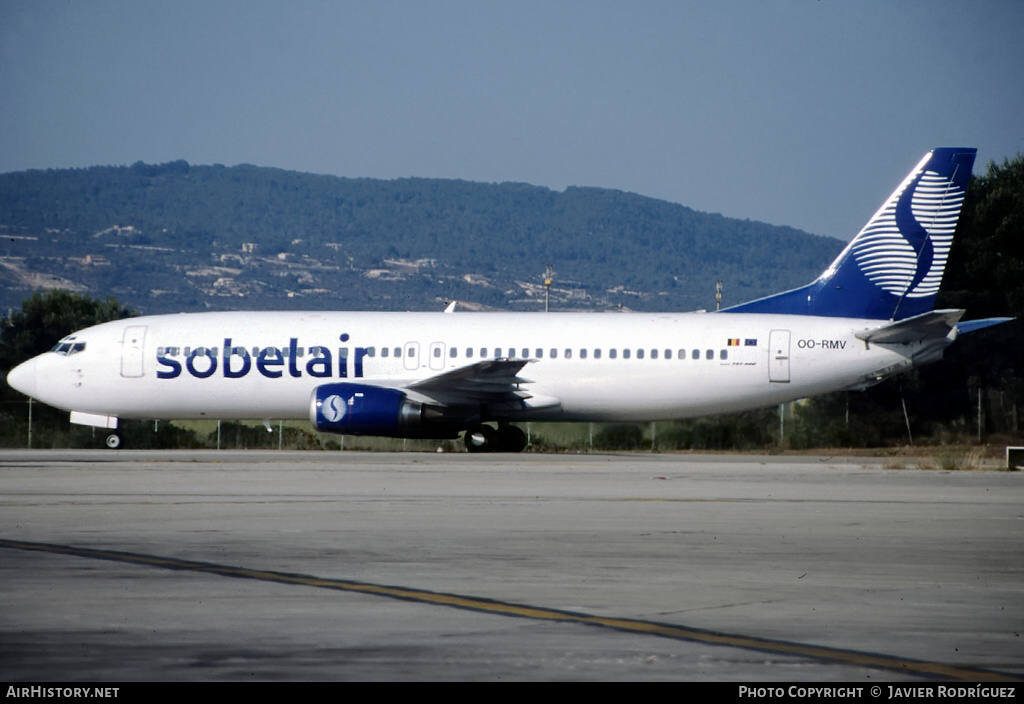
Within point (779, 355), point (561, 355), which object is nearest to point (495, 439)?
point (561, 355)

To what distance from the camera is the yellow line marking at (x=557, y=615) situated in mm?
6676

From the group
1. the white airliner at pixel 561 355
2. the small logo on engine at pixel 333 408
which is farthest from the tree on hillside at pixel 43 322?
the small logo on engine at pixel 333 408

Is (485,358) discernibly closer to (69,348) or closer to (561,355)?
(561,355)

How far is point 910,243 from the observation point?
103 feet

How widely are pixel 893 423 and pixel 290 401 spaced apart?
17.3 metres

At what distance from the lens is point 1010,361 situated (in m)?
49.2

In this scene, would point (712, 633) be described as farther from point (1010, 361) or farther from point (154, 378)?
point (1010, 361)

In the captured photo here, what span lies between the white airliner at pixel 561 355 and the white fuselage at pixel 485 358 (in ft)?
0.11

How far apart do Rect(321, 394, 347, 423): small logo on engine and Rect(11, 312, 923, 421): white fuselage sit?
7.95ft

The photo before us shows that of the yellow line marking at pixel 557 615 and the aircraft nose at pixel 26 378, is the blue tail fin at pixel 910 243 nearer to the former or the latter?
the aircraft nose at pixel 26 378

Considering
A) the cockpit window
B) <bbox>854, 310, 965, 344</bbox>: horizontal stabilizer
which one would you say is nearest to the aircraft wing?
<bbox>854, 310, 965, 344</bbox>: horizontal stabilizer
